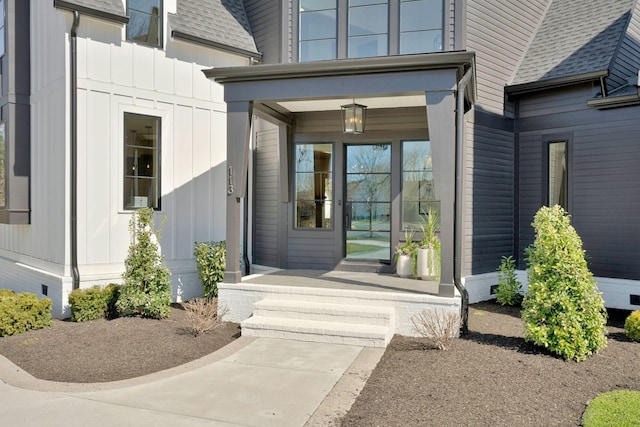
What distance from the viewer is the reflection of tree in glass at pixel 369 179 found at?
8.83m

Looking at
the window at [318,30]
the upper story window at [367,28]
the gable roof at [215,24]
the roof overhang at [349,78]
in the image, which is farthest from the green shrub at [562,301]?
the gable roof at [215,24]

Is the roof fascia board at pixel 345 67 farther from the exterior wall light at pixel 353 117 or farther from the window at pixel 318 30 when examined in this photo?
the window at pixel 318 30

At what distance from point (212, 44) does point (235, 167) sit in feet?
10.0

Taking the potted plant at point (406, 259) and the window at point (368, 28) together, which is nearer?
the potted plant at point (406, 259)

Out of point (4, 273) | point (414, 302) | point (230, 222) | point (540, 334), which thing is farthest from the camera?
point (4, 273)

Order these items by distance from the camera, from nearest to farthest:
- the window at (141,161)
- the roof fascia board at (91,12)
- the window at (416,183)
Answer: the roof fascia board at (91,12) → the window at (141,161) → the window at (416,183)

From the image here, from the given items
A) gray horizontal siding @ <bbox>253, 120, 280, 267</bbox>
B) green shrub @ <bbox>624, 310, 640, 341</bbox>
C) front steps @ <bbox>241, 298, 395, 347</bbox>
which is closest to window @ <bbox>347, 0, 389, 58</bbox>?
gray horizontal siding @ <bbox>253, 120, 280, 267</bbox>

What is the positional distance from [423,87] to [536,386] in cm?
362

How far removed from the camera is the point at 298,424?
3.85 metres

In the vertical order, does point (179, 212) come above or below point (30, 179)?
below

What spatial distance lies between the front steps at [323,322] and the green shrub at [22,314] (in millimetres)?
2757

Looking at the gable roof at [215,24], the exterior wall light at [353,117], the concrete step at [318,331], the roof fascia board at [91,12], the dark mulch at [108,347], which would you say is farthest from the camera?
the gable roof at [215,24]

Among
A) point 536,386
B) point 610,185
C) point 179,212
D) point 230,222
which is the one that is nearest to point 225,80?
point 230,222

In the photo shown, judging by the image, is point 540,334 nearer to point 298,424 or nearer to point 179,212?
point 298,424
